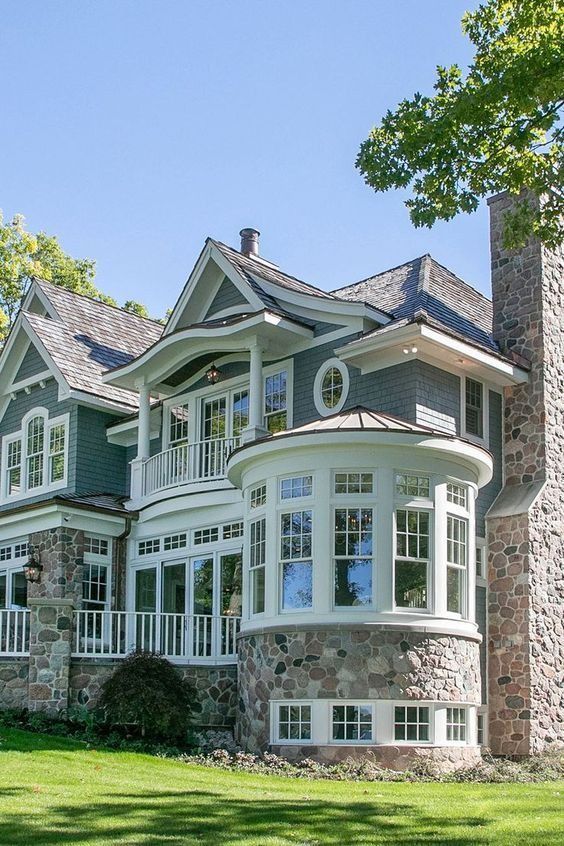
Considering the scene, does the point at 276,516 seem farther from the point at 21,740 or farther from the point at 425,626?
the point at 21,740

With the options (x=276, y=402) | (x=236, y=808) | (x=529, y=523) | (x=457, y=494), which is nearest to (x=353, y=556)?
(x=457, y=494)

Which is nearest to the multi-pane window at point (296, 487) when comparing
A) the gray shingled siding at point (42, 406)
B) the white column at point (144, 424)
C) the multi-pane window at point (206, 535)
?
the multi-pane window at point (206, 535)

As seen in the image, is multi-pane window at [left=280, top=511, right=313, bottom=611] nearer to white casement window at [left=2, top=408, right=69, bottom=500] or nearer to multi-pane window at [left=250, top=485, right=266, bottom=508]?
multi-pane window at [left=250, top=485, right=266, bottom=508]

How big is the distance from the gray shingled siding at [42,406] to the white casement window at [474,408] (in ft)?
29.4

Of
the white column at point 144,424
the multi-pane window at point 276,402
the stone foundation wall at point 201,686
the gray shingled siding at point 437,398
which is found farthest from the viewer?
the white column at point 144,424

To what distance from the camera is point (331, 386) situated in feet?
65.0

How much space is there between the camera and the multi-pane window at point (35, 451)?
2530 cm

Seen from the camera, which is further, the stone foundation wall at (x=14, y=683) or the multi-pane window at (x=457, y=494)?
the stone foundation wall at (x=14, y=683)

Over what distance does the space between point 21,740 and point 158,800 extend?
14.9ft

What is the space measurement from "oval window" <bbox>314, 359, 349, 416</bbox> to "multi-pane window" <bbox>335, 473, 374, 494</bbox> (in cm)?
367

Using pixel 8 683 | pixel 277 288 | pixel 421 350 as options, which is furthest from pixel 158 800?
pixel 277 288

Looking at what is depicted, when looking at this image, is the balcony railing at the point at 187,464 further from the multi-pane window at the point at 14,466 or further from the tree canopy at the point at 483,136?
the tree canopy at the point at 483,136

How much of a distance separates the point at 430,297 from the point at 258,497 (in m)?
5.95

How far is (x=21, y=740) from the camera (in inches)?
593
